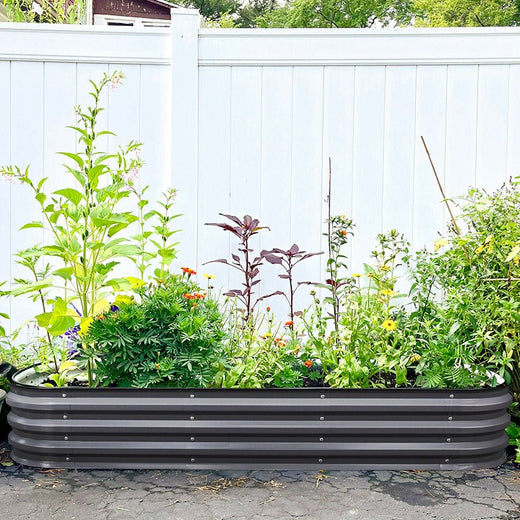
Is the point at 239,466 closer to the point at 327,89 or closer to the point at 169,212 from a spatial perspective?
the point at 169,212

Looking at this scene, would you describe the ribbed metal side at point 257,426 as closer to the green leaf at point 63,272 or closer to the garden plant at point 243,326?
the garden plant at point 243,326

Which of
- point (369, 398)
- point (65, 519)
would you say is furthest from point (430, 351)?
point (65, 519)

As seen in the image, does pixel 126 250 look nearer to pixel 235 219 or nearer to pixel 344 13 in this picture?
pixel 235 219

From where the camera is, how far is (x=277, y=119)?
3.73 metres

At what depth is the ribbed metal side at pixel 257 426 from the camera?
9.06 feet

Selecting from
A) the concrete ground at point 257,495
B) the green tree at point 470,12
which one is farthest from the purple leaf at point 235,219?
the green tree at point 470,12

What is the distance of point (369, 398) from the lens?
2.77m

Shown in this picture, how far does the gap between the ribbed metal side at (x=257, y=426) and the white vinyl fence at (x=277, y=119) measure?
113cm

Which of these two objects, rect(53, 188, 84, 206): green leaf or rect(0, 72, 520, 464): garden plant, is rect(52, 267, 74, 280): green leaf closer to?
rect(0, 72, 520, 464): garden plant

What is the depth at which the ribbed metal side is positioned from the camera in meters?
2.76

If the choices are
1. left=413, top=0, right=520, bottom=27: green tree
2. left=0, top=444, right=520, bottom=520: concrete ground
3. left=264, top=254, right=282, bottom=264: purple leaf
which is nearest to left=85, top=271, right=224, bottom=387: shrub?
left=0, top=444, right=520, bottom=520: concrete ground

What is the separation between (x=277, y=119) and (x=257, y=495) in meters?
2.10

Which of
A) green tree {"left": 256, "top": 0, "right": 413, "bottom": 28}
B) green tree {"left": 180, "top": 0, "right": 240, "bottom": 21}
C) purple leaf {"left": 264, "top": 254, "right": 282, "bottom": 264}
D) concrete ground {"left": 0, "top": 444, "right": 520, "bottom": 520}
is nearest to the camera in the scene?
concrete ground {"left": 0, "top": 444, "right": 520, "bottom": 520}

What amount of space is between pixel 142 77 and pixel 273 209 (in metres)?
1.06
